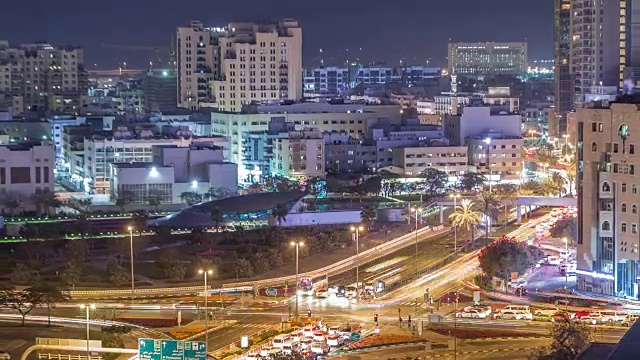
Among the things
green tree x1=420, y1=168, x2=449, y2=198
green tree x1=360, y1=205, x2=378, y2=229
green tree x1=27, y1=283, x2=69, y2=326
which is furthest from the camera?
green tree x1=420, y1=168, x2=449, y2=198

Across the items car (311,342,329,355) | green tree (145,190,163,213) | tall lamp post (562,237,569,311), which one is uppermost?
green tree (145,190,163,213)

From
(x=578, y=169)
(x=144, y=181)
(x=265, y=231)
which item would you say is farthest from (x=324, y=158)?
(x=578, y=169)

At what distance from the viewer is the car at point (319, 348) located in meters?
22.2

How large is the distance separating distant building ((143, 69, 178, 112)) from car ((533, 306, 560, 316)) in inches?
2345

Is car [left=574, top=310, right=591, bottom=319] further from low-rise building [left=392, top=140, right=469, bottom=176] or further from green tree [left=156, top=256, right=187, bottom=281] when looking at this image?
low-rise building [left=392, top=140, right=469, bottom=176]

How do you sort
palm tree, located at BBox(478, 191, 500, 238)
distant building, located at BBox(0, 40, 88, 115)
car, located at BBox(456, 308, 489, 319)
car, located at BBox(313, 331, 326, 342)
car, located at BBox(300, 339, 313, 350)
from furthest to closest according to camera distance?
distant building, located at BBox(0, 40, 88, 115), palm tree, located at BBox(478, 191, 500, 238), car, located at BBox(456, 308, 489, 319), car, located at BBox(313, 331, 326, 342), car, located at BBox(300, 339, 313, 350)

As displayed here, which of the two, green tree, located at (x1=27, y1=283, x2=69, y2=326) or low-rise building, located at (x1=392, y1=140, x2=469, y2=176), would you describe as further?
low-rise building, located at (x1=392, y1=140, x2=469, y2=176)

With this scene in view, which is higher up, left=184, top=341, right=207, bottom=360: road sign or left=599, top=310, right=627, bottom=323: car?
left=184, top=341, right=207, bottom=360: road sign

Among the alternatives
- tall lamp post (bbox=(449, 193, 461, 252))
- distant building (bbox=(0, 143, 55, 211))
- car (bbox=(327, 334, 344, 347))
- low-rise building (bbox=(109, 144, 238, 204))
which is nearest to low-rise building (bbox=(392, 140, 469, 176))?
tall lamp post (bbox=(449, 193, 461, 252))

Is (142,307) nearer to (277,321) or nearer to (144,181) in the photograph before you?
(277,321)

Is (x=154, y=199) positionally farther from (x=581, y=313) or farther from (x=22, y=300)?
(x=581, y=313)

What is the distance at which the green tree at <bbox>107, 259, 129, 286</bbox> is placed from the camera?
29.4 meters

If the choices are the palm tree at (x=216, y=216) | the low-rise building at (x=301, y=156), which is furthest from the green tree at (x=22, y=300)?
the low-rise building at (x=301, y=156)

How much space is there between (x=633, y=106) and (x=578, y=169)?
248cm
